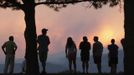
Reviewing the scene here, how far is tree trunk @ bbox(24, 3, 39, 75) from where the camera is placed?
23.7m

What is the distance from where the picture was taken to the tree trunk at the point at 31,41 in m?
23.7

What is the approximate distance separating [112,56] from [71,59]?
167 cm

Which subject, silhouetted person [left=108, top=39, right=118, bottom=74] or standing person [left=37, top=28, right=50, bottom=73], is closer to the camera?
standing person [left=37, top=28, right=50, bottom=73]
